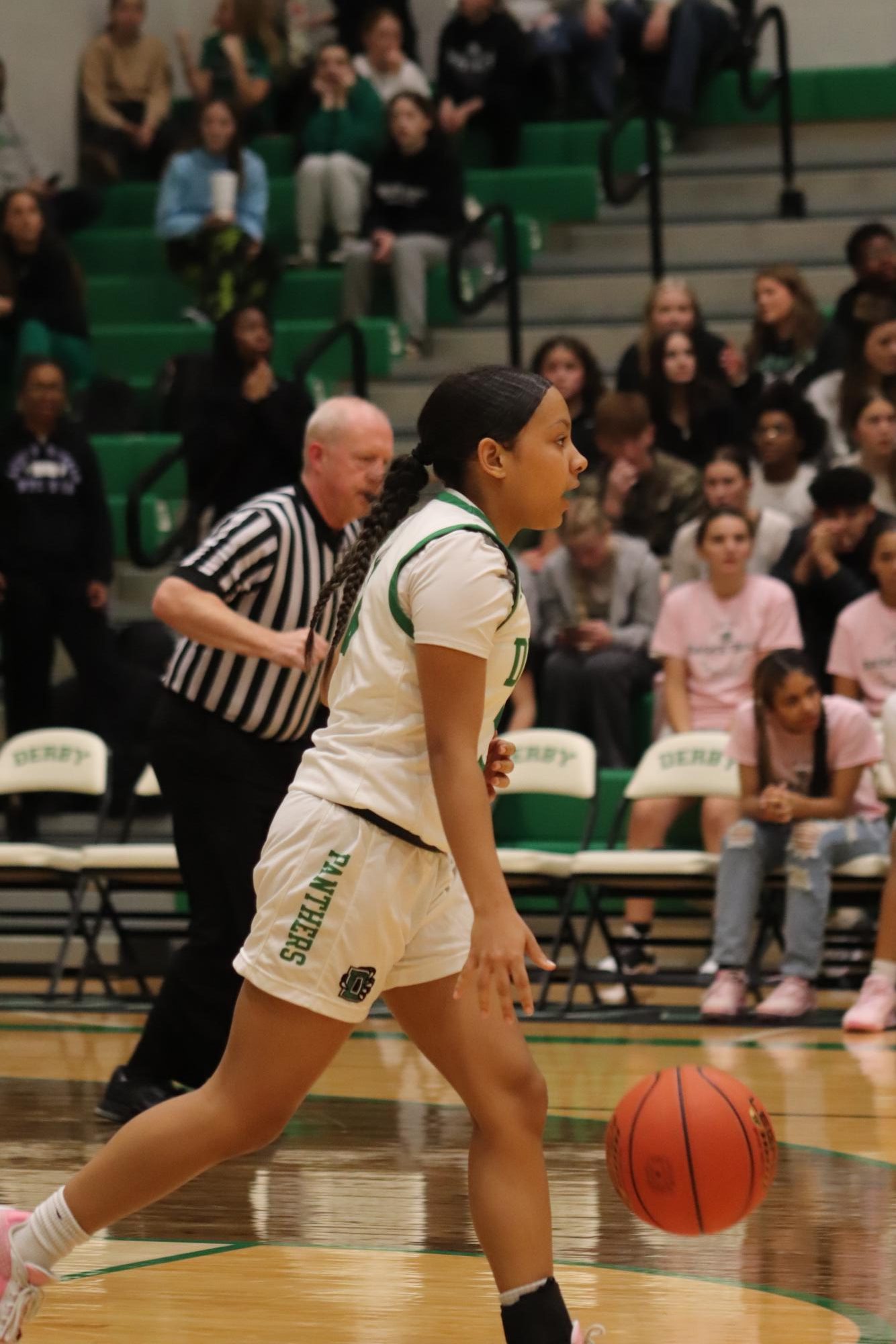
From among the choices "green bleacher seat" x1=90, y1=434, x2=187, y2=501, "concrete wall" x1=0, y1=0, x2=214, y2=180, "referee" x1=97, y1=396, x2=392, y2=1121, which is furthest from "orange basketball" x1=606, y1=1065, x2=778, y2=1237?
"concrete wall" x1=0, y1=0, x2=214, y2=180

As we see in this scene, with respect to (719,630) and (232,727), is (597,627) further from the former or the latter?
(232,727)

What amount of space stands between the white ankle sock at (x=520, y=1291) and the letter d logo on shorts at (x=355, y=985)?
1.64 feet

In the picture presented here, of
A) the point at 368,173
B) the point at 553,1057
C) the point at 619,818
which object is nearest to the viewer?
the point at 553,1057

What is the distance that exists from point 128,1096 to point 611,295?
332 inches

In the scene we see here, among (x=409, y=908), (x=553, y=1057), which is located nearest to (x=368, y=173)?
(x=553, y=1057)

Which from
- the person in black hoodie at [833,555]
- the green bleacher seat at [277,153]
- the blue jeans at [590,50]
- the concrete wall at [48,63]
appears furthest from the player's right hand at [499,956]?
the concrete wall at [48,63]

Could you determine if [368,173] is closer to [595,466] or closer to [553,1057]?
[595,466]

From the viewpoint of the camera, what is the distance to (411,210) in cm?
1295

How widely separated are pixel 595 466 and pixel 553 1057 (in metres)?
3.94

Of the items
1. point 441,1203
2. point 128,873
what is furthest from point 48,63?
point 441,1203

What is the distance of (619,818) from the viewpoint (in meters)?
9.02

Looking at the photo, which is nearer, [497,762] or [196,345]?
[497,762]

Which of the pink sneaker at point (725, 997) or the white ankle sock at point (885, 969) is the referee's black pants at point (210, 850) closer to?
the pink sneaker at point (725, 997)

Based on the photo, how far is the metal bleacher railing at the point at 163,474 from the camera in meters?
11.3
